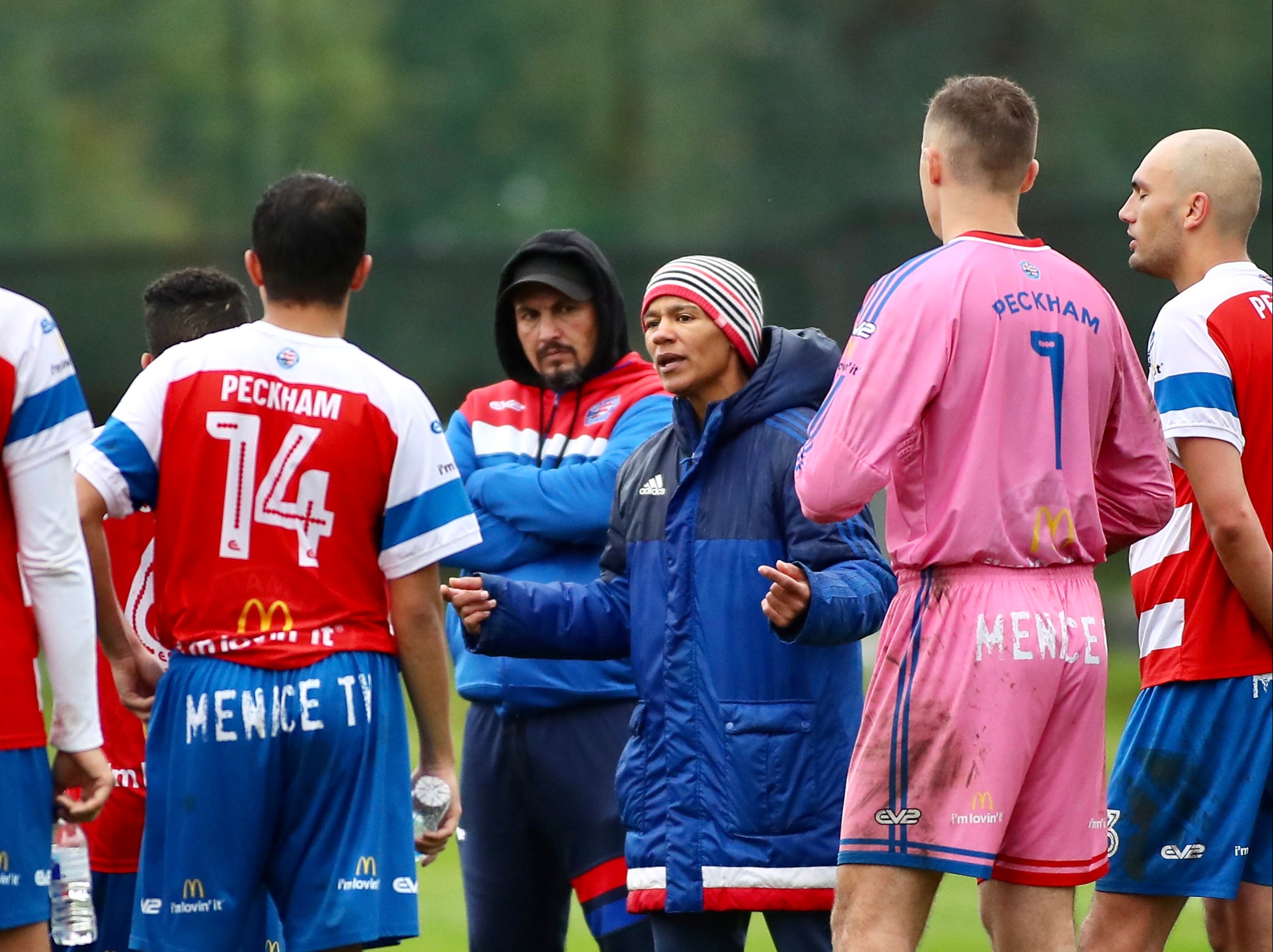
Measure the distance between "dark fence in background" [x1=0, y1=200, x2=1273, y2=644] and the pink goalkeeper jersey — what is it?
13754 mm

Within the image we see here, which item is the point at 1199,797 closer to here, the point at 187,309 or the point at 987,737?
the point at 987,737

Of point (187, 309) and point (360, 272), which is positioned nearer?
point (360, 272)

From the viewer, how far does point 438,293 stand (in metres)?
18.0

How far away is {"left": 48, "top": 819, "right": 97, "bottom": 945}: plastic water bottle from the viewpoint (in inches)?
147

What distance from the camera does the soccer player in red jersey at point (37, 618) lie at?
328 centimetres

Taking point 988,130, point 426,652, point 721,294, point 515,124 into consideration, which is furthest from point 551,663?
point 515,124

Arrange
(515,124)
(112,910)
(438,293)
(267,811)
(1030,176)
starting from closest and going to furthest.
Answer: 1. (267,811)
2. (1030,176)
3. (112,910)
4. (438,293)
5. (515,124)


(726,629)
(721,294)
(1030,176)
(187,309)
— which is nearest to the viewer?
(1030,176)

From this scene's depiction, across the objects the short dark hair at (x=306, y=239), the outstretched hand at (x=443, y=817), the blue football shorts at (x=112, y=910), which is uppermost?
the short dark hair at (x=306, y=239)

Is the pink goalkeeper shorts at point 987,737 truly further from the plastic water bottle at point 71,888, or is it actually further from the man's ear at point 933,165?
the plastic water bottle at point 71,888

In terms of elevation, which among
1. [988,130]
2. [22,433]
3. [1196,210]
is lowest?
[22,433]

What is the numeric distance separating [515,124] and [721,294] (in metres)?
16.8

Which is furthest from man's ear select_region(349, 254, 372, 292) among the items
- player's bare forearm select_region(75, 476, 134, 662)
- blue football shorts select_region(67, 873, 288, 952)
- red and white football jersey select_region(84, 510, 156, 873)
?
blue football shorts select_region(67, 873, 288, 952)

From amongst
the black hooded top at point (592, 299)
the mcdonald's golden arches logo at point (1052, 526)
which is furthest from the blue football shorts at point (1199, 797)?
the black hooded top at point (592, 299)
